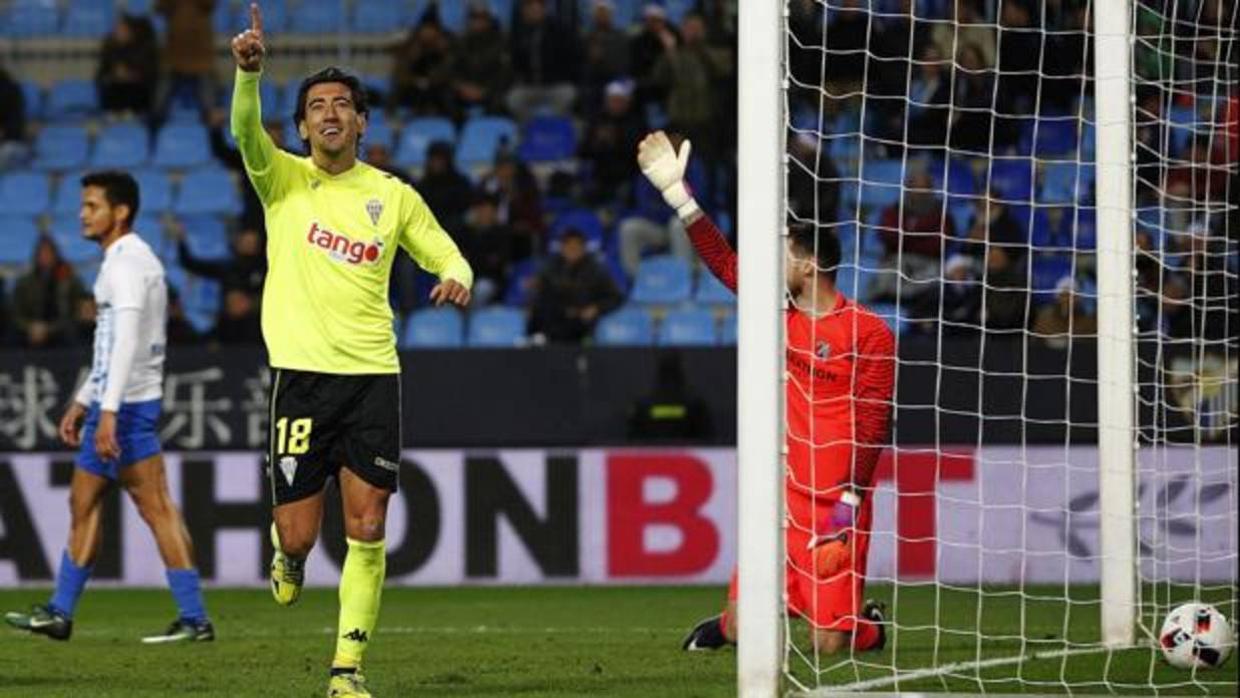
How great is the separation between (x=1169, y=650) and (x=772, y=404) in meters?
2.47

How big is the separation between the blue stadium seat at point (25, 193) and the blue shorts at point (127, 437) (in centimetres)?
983

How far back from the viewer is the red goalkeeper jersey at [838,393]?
10.8 metres

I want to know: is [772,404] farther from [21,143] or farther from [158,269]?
[21,143]

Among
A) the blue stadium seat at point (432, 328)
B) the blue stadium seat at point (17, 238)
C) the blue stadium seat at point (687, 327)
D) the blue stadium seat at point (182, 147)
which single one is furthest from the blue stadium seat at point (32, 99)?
the blue stadium seat at point (687, 327)

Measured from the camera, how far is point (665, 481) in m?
16.8

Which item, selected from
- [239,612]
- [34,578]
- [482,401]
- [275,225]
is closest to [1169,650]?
[275,225]

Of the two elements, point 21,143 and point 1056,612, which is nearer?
point 1056,612

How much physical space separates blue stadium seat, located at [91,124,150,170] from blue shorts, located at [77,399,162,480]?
33.1 feet

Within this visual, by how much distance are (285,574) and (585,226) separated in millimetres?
11338

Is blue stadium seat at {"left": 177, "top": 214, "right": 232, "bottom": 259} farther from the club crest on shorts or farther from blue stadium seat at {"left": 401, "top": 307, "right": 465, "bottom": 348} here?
the club crest on shorts

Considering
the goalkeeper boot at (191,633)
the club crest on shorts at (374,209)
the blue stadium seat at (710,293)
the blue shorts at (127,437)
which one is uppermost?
the club crest on shorts at (374,209)

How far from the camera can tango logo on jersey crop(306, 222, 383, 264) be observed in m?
9.00

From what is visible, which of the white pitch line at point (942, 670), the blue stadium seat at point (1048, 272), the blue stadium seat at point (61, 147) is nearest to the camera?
the white pitch line at point (942, 670)

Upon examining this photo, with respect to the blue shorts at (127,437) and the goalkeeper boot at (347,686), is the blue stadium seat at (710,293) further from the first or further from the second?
the goalkeeper boot at (347,686)
